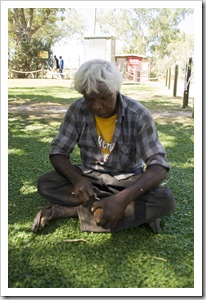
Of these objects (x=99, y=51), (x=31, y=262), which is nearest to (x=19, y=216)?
(x=31, y=262)

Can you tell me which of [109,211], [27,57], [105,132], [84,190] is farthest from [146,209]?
[27,57]

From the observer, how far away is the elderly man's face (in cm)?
245

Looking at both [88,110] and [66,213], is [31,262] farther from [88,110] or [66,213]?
[88,110]

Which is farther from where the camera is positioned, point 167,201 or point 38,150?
point 38,150

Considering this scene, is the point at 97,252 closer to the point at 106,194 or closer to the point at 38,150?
the point at 106,194

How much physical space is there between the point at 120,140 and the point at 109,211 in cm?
64

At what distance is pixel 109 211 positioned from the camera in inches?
90.0

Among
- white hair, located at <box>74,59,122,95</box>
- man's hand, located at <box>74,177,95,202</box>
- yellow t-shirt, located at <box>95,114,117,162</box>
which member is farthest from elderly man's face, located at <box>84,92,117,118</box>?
man's hand, located at <box>74,177,95,202</box>

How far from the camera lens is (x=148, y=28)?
91.0 ft

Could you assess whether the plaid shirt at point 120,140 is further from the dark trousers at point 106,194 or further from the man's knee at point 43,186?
the man's knee at point 43,186

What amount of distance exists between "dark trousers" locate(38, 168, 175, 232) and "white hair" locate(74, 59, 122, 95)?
734 millimetres

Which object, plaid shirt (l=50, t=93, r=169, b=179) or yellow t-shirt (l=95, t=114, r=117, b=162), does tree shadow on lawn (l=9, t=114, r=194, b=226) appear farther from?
yellow t-shirt (l=95, t=114, r=117, b=162)

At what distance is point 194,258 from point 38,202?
1443 mm

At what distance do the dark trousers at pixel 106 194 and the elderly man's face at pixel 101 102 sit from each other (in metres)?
0.55
